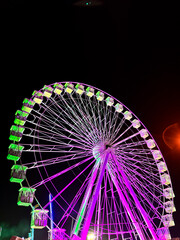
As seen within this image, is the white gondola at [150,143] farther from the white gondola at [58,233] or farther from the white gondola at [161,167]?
the white gondola at [58,233]

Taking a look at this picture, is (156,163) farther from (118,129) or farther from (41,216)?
(41,216)

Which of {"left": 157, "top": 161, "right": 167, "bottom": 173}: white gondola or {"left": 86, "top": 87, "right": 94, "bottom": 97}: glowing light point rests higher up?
{"left": 86, "top": 87, "right": 94, "bottom": 97}: glowing light point

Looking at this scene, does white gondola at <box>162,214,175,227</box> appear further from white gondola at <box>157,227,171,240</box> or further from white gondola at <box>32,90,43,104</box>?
white gondola at <box>32,90,43,104</box>

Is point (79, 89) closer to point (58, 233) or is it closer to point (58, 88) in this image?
point (58, 88)

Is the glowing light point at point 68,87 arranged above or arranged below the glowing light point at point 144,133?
above

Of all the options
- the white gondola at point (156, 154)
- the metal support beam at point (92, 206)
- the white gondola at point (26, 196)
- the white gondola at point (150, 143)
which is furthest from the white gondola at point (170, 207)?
the white gondola at point (26, 196)

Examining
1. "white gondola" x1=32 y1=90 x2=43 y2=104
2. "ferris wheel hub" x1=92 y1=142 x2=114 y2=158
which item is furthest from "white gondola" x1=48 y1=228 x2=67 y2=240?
"white gondola" x1=32 y1=90 x2=43 y2=104

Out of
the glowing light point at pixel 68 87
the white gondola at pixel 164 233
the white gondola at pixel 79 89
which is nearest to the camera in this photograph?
the white gondola at pixel 164 233

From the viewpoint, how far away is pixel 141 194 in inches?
476

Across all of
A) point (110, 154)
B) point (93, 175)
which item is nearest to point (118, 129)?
point (110, 154)

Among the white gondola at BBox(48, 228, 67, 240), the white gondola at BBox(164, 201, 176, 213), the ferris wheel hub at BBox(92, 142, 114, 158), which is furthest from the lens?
the white gondola at BBox(164, 201, 176, 213)

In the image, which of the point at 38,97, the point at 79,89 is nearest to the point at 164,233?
the point at 79,89

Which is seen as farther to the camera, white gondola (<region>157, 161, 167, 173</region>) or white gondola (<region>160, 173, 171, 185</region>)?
white gondola (<region>157, 161, 167, 173</region>)

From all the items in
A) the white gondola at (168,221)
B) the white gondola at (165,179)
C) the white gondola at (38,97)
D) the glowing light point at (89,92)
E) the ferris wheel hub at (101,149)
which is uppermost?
the glowing light point at (89,92)
